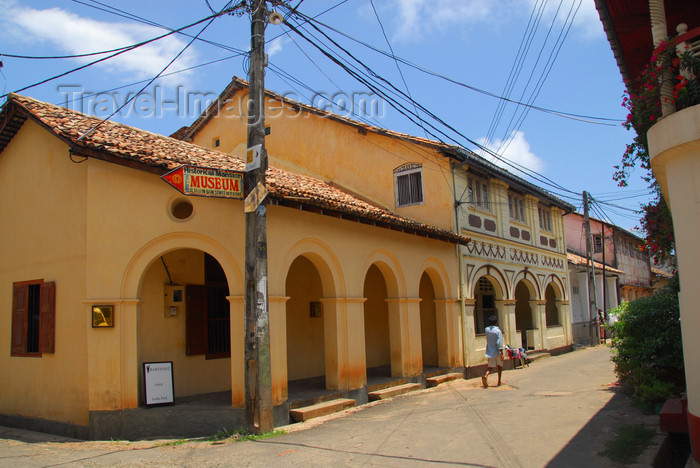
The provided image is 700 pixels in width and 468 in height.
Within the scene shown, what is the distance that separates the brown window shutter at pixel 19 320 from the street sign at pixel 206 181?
15.5ft

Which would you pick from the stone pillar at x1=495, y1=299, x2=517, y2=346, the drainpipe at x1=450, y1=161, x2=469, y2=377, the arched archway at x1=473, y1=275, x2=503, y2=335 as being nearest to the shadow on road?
the drainpipe at x1=450, y1=161, x2=469, y2=377

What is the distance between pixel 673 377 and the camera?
9.41 m

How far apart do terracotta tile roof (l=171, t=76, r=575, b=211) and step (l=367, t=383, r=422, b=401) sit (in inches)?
249

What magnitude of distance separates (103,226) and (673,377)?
9764 mm

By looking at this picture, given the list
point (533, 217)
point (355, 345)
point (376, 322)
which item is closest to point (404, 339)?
point (355, 345)

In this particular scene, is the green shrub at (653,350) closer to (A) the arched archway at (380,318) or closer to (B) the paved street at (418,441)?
(B) the paved street at (418,441)

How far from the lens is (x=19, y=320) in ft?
35.0

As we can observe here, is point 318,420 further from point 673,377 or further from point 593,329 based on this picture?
point 593,329

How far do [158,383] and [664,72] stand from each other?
868 cm

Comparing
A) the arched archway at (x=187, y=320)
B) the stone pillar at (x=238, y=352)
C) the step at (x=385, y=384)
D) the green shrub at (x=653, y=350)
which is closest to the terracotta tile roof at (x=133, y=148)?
the arched archway at (x=187, y=320)

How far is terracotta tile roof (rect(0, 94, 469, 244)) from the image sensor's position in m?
8.96

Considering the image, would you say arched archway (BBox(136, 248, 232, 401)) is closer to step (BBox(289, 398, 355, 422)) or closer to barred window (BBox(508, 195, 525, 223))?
step (BBox(289, 398, 355, 422))

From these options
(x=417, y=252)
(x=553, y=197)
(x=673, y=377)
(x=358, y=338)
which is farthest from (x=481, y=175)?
(x=673, y=377)

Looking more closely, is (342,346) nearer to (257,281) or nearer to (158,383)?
(257,281)
